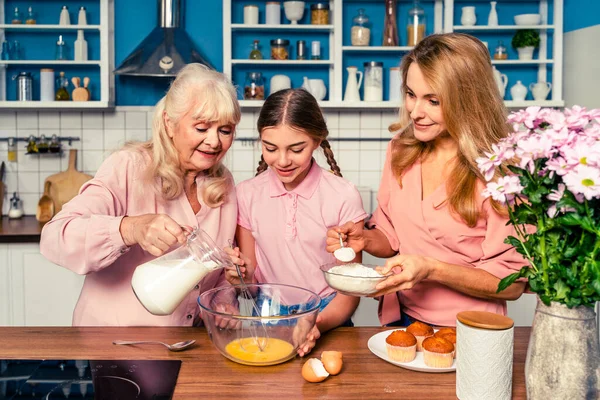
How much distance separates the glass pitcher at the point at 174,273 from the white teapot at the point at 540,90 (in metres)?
2.74

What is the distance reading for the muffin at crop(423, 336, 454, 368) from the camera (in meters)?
1.29

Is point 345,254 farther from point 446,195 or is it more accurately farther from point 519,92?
point 519,92

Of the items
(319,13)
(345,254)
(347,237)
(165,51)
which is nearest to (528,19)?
(319,13)

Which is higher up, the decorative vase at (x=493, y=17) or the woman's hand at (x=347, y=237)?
the decorative vase at (x=493, y=17)

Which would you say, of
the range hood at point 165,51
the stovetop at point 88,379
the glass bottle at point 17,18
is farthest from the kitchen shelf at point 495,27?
the stovetop at point 88,379

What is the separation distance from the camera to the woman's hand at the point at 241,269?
1556 mm

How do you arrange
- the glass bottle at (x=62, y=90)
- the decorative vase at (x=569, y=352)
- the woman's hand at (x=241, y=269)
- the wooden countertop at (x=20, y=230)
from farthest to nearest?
1. the glass bottle at (x=62, y=90)
2. the wooden countertop at (x=20, y=230)
3. the woman's hand at (x=241, y=269)
4. the decorative vase at (x=569, y=352)

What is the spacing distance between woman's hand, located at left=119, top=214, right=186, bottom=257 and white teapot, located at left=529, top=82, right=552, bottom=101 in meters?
2.76

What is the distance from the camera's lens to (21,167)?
3.66m

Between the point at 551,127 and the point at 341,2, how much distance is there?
2.60m

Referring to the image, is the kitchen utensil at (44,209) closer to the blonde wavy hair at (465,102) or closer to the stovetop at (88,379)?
the stovetop at (88,379)

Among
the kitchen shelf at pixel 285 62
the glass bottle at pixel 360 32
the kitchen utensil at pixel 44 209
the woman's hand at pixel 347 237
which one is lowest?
the kitchen utensil at pixel 44 209

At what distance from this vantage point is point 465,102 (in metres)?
1.61

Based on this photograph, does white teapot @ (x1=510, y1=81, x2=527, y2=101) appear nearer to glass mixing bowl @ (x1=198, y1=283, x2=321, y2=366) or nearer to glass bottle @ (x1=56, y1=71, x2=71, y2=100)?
glass bottle @ (x1=56, y1=71, x2=71, y2=100)
